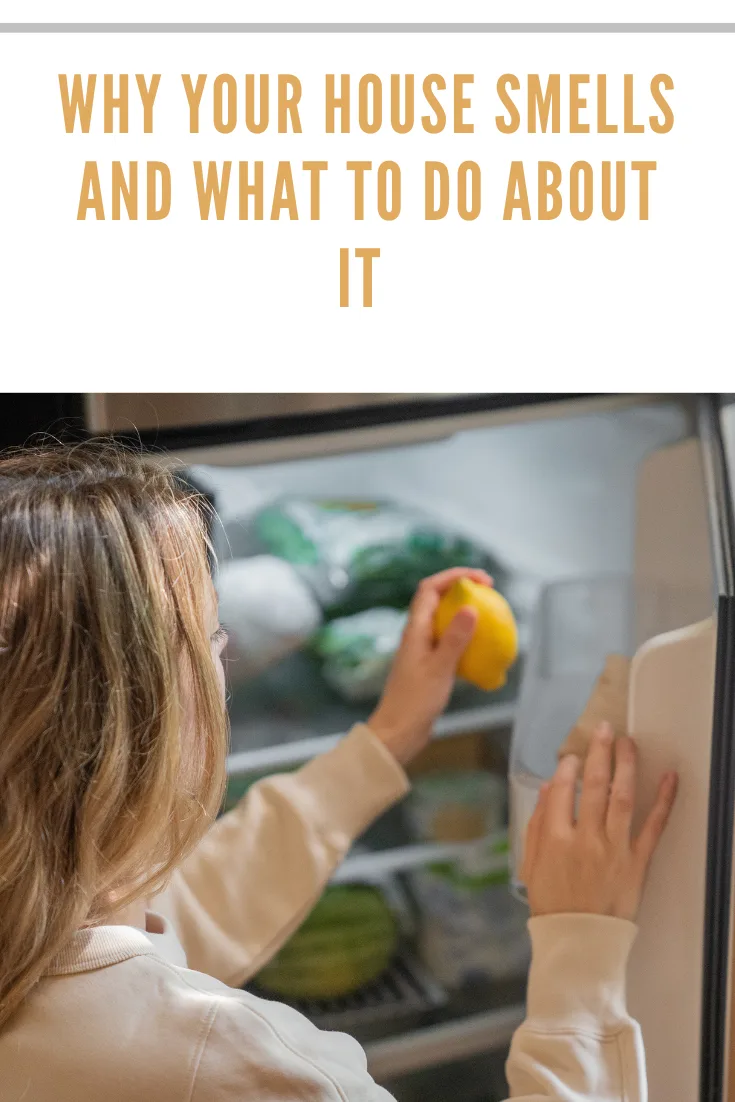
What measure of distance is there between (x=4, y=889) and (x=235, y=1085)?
215 mm

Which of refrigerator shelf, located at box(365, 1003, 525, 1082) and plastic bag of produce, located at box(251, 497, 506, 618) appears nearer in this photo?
refrigerator shelf, located at box(365, 1003, 525, 1082)

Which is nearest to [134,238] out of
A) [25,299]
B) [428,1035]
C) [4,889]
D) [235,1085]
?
[25,299]

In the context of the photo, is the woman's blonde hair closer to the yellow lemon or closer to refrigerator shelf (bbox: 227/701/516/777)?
the yellow lemon

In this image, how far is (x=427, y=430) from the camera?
3.62ft

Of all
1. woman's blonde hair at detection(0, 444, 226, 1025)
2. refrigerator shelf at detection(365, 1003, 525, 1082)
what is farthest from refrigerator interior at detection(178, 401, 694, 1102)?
woman's blonde hair at detection(0, 444, 226, 1025)

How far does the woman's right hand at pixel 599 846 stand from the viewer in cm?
92

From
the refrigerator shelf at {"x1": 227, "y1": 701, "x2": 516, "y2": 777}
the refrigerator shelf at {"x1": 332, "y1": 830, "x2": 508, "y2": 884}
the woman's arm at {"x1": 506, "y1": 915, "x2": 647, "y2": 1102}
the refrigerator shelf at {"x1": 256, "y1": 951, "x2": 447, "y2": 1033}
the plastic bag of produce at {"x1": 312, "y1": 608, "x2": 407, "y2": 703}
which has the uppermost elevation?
the plastic bag of produce at {"x1": 312, "y1": 608, "x2": 407, "y2": 703}

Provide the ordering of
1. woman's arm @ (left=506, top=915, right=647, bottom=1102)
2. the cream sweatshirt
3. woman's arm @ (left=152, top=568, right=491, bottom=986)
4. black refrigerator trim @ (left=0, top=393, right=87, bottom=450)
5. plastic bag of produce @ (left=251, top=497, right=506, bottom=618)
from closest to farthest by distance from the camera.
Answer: the cream sweatshirt → woman's arm @ (left=506, top=915, right=647, bottom=1102) → black refrigerator trim @ (left=0, top=393, right=87, bottom=450) → woman's arm @ (left=152, top=568, right=491, bottom=986) → plastic bag of produce @ (left=251, top=497, right=506, bottom=618)

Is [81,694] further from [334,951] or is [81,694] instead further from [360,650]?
[334,951]

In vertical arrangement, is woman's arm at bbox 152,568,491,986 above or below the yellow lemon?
below

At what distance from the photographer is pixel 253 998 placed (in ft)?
2.56

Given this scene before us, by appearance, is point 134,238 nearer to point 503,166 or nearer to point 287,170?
point 287,170

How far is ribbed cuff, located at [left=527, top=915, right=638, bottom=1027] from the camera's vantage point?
886 millimetres

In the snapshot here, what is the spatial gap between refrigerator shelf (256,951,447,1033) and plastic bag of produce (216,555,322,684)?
0.48 m
